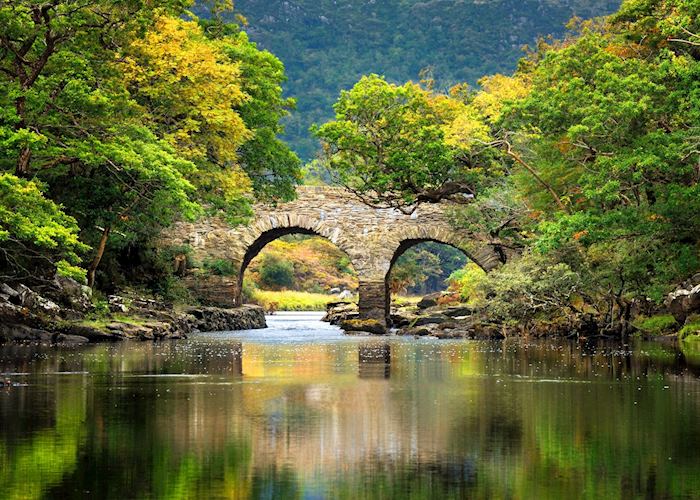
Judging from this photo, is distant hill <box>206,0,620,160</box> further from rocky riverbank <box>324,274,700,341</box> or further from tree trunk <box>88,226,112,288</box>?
tree trunk <box>88,226,112,288</box>

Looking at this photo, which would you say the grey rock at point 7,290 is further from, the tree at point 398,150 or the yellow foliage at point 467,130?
the tree at point 398,150

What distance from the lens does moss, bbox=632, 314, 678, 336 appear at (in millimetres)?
31859

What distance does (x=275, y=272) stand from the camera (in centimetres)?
8088

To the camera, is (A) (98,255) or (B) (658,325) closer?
(B) (658,325)

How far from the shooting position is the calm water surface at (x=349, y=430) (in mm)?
8461

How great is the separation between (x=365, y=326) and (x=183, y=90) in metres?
13.5

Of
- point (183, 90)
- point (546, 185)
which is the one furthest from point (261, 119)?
point (546, 185)

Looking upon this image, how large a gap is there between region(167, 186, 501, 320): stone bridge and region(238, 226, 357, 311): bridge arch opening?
80.3 feet

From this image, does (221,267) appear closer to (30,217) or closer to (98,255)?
(98,255)

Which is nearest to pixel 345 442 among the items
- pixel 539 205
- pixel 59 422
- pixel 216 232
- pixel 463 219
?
pixel 59 422

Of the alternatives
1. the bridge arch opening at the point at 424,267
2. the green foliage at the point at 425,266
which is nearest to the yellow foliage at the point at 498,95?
the bridge arch opening at the point at 424,267

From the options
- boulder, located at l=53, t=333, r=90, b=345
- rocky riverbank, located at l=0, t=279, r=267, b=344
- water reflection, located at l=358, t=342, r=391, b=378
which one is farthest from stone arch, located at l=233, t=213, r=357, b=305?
boulder, located at l=53, t=333, r=90, b=345

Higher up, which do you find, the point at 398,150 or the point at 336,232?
the point at 398,150

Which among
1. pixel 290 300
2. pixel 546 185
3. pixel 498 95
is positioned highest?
pixel 498 95
